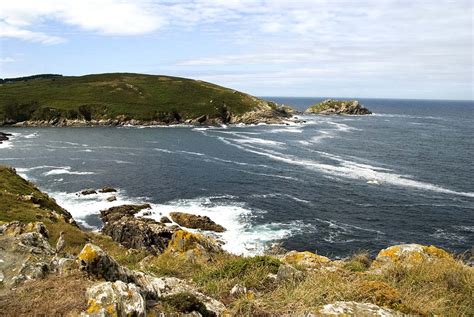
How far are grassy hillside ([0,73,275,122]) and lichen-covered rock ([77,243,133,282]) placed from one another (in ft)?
525

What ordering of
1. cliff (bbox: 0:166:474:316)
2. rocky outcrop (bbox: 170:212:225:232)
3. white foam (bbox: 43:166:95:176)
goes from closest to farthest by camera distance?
cliff (bbox: 0:166:474:316) < rocky outcrop (bbox: 170:212:225:232) < white foam (bbox: 43:166:95:176)

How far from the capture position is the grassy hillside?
16050cm

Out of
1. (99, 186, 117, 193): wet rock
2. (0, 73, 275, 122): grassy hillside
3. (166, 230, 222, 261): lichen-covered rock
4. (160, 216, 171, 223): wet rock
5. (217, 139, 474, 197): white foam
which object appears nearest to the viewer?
(166, 230, 222, 261): lichen-covered rock

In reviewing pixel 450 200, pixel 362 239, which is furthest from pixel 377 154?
pixel 362 239

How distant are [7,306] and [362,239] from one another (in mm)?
42291

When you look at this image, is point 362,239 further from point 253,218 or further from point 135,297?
point 135,297

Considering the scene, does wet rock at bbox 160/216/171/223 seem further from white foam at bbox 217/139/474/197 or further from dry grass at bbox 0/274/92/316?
dry grass at bbox 0/274/92/316

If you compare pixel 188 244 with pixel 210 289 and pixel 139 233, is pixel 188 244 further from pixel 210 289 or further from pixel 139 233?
pixel 139 233

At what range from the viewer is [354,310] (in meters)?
6.90

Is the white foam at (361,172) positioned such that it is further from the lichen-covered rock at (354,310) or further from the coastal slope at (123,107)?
the coastal slope at (123,107)

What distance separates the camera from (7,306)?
284 inches

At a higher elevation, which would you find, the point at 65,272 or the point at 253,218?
the point at 65,272

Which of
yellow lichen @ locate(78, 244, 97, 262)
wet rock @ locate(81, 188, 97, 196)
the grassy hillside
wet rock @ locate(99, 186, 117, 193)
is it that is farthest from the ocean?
the grassy hillside

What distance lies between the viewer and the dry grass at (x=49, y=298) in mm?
6914
